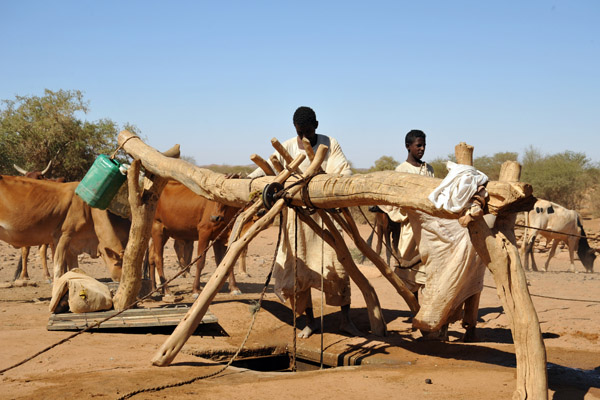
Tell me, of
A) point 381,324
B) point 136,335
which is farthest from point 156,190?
point 381,324

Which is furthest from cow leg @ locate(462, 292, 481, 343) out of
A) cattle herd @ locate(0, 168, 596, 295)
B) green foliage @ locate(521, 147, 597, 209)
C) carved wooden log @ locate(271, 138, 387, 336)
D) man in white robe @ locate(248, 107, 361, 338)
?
green foliage @ locate(521, 147, 597, 209)

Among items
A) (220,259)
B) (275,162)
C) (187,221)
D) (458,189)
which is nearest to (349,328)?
(275,162)

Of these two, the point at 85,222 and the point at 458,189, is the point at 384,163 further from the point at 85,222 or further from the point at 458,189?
the point at 458,189

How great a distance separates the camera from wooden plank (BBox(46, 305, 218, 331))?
6504 mm

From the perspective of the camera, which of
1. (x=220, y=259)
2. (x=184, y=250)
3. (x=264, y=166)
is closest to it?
(x=264, y=166)

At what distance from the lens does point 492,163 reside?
32.2 m

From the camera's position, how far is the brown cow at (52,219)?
10.2m

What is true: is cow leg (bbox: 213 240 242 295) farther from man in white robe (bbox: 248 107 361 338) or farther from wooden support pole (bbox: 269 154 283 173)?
wooden support pole (bbox: 269 154 283 173)

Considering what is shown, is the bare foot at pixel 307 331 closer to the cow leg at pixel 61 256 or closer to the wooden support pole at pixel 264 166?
Answer: the wooden support pole at pixel 264 166

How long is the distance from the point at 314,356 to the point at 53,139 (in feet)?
46.1

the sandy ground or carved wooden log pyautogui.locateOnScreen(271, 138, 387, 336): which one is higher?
carved wooden log pyautogui.locateOnScreen(271, 138, 387, 336)

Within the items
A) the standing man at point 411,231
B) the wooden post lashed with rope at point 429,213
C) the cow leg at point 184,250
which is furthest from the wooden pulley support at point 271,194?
the cow leg at point 184,250

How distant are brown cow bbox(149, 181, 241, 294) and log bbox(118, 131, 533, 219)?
2.68 metres

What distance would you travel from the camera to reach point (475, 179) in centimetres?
390
